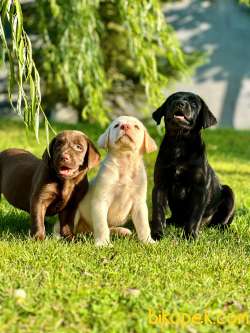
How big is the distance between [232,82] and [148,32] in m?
12.0

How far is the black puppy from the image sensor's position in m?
5.90

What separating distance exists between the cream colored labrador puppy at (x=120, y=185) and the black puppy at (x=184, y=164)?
20 centimetres

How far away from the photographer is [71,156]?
559 cm

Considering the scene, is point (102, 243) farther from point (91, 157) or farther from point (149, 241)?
point (91, 157)

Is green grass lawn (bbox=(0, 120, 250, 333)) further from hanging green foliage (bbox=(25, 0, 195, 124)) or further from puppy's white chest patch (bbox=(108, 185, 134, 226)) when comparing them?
hanging green foliage (bbox=(25, 0, 195, 124))

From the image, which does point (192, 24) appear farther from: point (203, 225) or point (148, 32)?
point (203, 225)

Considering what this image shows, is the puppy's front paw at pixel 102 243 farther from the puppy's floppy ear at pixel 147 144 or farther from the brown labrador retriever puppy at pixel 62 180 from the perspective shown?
the puppy's floppy ear at pixel 147 144

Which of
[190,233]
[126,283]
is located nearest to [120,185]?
[190,233]

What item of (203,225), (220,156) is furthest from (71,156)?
(220,156)

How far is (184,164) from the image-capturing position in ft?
19.4

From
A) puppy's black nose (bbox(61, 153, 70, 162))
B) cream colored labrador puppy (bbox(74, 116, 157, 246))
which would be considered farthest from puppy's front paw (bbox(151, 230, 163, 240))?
puppy's black nose (bbox(61, 153, 70, 162))

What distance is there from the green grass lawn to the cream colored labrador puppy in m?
0.17

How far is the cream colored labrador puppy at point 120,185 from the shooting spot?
5695mm

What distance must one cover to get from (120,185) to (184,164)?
0.57 meters
